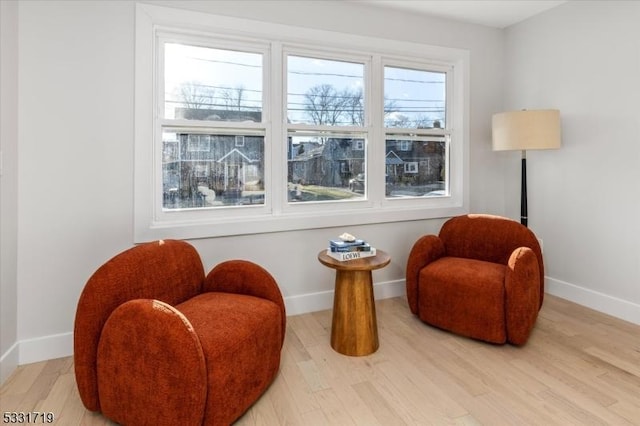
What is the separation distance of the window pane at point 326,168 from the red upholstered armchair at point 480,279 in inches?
31.4

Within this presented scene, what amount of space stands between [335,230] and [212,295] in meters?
1.24

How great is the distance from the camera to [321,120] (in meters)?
3.00

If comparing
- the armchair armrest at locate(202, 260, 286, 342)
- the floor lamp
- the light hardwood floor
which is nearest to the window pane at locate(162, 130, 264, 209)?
the armchair armrest at locate(202, 260, 286, 342)

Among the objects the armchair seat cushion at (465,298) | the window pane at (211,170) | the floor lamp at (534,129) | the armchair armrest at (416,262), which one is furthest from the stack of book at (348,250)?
the floor lamp at (534,129)

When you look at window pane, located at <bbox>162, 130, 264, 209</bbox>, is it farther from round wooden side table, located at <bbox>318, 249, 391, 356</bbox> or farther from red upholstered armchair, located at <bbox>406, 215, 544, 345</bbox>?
red upholstered armchair, located at <bbox>406, 215, 544, 345</bbox>

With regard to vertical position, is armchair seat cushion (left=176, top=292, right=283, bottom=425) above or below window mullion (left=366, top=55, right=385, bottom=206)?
below

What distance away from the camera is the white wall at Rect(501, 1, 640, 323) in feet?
8.78

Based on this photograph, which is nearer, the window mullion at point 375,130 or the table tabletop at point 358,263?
the table tabletop at point 358,263

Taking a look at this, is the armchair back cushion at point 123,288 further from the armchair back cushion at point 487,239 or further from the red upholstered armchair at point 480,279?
the armchair back cushion at point 487,239

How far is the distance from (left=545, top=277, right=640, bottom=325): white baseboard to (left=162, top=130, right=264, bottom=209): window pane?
2.65 meters

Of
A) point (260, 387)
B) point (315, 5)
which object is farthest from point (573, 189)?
point (260, 387)

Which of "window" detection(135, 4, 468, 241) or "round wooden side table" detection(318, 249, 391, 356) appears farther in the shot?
"window" detection(135, 4, 468, 241)

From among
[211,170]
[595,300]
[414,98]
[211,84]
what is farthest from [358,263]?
[595,300]

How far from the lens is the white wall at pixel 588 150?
2.68 meters
